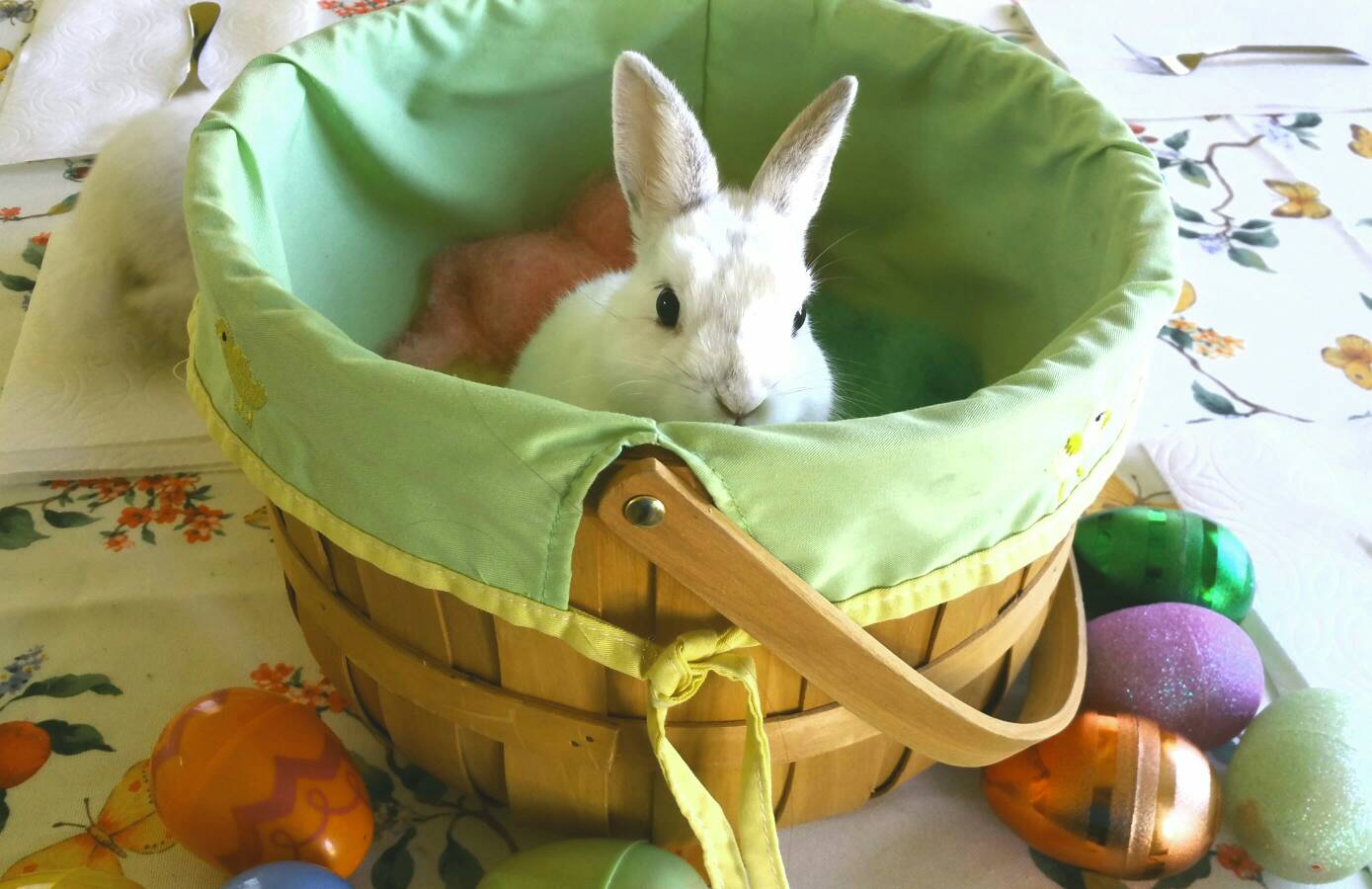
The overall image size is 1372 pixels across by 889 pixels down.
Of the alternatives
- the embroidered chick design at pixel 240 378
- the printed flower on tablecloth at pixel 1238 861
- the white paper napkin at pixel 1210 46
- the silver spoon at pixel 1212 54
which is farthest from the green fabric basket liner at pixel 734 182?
the silver spoon at pixel 1212 54

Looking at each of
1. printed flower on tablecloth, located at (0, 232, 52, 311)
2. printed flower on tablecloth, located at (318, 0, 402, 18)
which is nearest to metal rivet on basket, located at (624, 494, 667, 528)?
printed flower on tablecloth, located at (0, 232, 52, 311)

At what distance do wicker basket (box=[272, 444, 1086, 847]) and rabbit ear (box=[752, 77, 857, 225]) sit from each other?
38cm

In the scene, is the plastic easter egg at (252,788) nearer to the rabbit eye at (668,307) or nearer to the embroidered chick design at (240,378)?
the embroidered chick design at (240,378)

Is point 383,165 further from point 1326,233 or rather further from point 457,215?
point 1326,233

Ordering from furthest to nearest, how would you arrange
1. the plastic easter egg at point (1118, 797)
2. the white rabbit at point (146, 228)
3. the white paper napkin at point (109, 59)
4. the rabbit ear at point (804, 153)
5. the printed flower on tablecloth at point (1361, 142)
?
1. the printed flower on tablecloth at point (1361, 142)
2. the white paper napkin at point (109, 59)
3. the white rabbit at point (146, 228)
4. the rabbit ear at point (804, 153)
5. the plastic easter egg at point (1118, 797)

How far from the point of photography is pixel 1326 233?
144 centimetres

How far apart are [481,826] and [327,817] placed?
0.14 m

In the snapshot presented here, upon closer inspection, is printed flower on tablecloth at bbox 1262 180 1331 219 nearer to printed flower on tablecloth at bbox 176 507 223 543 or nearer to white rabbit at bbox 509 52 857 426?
white rabbit at bbox 509 52 857 426

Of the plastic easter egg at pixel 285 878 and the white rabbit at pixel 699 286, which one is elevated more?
the white rabbit at pixel 699 286

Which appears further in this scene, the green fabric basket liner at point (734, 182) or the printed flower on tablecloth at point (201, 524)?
the printed flower on tablecloth at point (201, 524)

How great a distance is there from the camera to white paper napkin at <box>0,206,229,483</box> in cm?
105

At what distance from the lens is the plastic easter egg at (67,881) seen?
62 cm

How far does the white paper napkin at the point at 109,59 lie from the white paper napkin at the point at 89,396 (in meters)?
0.38

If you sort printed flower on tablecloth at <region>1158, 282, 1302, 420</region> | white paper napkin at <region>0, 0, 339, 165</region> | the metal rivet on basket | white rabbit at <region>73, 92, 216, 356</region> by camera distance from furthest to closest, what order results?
1. white paper napkin at <region>0, 0, 339, 165</region>
2. printed flower on tablecloth at <region>1158, 282, 1302, 420</region>
3. white rabbit at <region>73, 92, 216, 356</region>
4. the metal rivet on basket
